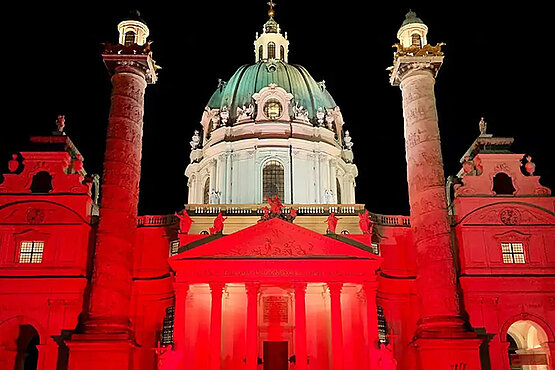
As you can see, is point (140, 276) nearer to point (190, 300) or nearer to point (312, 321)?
point (190, 300)

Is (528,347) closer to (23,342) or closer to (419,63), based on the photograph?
(419,63)

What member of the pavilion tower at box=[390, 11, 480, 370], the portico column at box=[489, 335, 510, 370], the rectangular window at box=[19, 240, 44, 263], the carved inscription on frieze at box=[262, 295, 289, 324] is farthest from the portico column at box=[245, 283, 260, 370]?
the portico column at box=[489, 335, 510, 370]

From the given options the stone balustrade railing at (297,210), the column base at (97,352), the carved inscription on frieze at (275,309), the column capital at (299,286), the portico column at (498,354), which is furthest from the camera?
the stone balustrade railing at (297,210)

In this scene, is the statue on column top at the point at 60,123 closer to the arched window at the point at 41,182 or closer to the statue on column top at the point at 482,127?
the arched window at the point at 41,182

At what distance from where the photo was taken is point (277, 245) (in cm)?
3069

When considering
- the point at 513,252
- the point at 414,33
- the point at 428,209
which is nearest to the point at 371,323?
the point at 428,209

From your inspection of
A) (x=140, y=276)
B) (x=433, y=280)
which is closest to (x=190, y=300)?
(x=140, y=276)

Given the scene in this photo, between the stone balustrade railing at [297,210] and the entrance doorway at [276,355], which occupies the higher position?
the stone balustrade railing at [297,210]

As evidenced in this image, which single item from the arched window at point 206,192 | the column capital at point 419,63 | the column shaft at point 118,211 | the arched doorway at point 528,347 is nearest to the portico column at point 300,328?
the column shaft at point 118,211

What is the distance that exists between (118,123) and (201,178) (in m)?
14.4

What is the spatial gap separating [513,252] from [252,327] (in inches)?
585

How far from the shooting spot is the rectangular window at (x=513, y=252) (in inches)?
1321

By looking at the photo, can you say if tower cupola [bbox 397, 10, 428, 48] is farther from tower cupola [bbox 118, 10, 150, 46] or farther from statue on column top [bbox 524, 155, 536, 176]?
tower cupola [bbox 118, 10, 150, 46]

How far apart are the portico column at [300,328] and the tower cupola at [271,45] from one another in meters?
26.1
